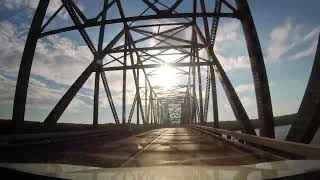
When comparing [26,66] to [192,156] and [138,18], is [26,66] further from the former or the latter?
[192,156]

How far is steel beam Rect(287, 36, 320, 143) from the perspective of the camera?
609 cm

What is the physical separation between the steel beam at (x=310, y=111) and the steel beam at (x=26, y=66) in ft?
41.5

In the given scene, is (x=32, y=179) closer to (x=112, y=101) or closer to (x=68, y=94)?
(x=68, y=94)

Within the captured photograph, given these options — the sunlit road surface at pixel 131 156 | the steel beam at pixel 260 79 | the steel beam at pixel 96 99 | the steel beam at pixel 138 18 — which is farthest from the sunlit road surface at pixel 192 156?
the steel beam at pixel 96 99

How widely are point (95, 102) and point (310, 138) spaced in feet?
56.2

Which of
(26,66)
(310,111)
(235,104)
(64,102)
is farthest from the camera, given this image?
(64,102)

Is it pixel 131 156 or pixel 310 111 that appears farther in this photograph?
pixel 131 156

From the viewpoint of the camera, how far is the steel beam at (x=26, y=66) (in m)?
16.2

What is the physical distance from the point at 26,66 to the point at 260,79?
10164mm

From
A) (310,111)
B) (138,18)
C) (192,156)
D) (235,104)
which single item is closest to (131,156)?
(192,156)

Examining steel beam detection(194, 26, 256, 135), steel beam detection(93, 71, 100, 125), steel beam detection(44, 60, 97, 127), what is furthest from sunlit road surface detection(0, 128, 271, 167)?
steel beam detection(93, 71, 100, 125)

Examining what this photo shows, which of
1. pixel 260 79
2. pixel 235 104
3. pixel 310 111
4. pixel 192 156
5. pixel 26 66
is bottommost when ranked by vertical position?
pixel 192 156

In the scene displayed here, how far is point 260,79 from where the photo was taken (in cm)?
1288

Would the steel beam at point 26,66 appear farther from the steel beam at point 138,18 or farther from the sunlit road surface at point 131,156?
the sunlit road surface at point 131,156
